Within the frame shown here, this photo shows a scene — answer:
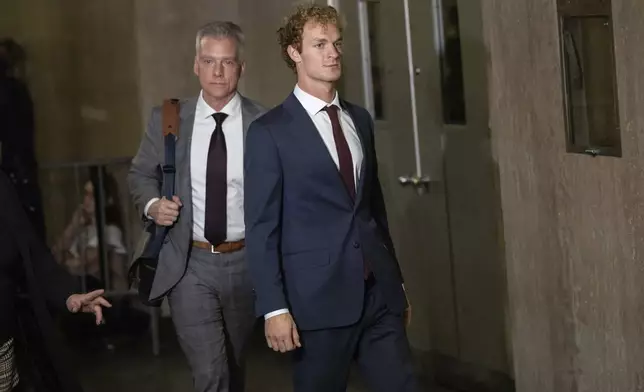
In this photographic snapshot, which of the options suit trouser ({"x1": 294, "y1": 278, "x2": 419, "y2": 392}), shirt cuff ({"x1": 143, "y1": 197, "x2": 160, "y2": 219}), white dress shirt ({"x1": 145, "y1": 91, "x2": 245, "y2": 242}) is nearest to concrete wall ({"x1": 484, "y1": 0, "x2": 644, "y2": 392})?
suit trouser ({"x1": 294, "y1": 278, "x2": 419, "y2": 392})

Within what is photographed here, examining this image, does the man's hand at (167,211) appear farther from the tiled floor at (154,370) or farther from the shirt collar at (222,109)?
the tiled floor at (154,370)

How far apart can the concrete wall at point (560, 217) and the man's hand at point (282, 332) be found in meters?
0.88

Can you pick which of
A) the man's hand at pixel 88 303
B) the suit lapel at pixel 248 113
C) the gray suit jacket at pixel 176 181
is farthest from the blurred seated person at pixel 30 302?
the suit lapel at pixel 248 113

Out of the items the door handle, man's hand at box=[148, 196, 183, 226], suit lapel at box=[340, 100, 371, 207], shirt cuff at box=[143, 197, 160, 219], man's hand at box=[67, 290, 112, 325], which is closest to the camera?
suit lapel at box=[340, 100, 371, 207]

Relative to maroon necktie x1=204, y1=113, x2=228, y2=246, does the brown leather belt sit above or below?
below

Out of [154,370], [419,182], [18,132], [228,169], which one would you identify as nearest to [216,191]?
[228,169]

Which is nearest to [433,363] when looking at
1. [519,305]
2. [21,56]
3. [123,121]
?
[519,305]

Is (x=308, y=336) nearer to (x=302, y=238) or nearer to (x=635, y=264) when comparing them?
(x=302, y=238)

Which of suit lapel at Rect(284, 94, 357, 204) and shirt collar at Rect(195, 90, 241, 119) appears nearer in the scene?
suit lapel at Rect(284, 94, 357, 204)

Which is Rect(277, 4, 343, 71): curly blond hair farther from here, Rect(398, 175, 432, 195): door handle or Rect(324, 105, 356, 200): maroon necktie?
Rect(398, 175, 432, 195): door handle

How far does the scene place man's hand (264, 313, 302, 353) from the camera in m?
2.72

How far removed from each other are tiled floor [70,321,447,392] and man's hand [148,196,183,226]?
1644mm

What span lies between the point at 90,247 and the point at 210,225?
9.01 ft

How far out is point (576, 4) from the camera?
3094 millimetres
